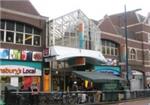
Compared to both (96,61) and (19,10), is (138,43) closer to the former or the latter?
(96,61)

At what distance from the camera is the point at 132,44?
1727 inches

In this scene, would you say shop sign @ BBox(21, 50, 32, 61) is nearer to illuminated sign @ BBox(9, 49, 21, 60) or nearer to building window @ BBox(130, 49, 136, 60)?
illuminated sign @ BBox(9, 49, 21, 60)

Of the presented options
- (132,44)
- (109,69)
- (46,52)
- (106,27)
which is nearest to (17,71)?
(46,52)

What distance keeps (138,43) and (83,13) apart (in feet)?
55.1

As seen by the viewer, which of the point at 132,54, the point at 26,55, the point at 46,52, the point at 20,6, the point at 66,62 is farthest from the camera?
the point at 132,54

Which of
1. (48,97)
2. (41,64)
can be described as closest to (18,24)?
(41,64)

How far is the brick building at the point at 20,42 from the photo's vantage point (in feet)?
86.6

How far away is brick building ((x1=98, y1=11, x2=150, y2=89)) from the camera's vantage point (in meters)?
39.3

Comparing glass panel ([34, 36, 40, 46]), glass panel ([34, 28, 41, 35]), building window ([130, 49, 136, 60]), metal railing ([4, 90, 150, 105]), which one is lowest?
metal railing ([4, 90, 150, 105])

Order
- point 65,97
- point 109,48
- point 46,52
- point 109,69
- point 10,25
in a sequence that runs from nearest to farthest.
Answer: point 65,97
point 10,25
point 46,52
point 109,69
point 109,48

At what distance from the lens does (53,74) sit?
3025 centimetres

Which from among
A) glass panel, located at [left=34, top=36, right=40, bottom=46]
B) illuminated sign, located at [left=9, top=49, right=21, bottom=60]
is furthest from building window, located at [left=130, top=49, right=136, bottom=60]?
illuminated sign, located at [left=9, top=49, right=21, bottom=60]

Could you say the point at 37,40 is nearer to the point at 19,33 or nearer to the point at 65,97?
the point at 19,33

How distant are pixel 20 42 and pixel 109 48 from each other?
15.1 m
